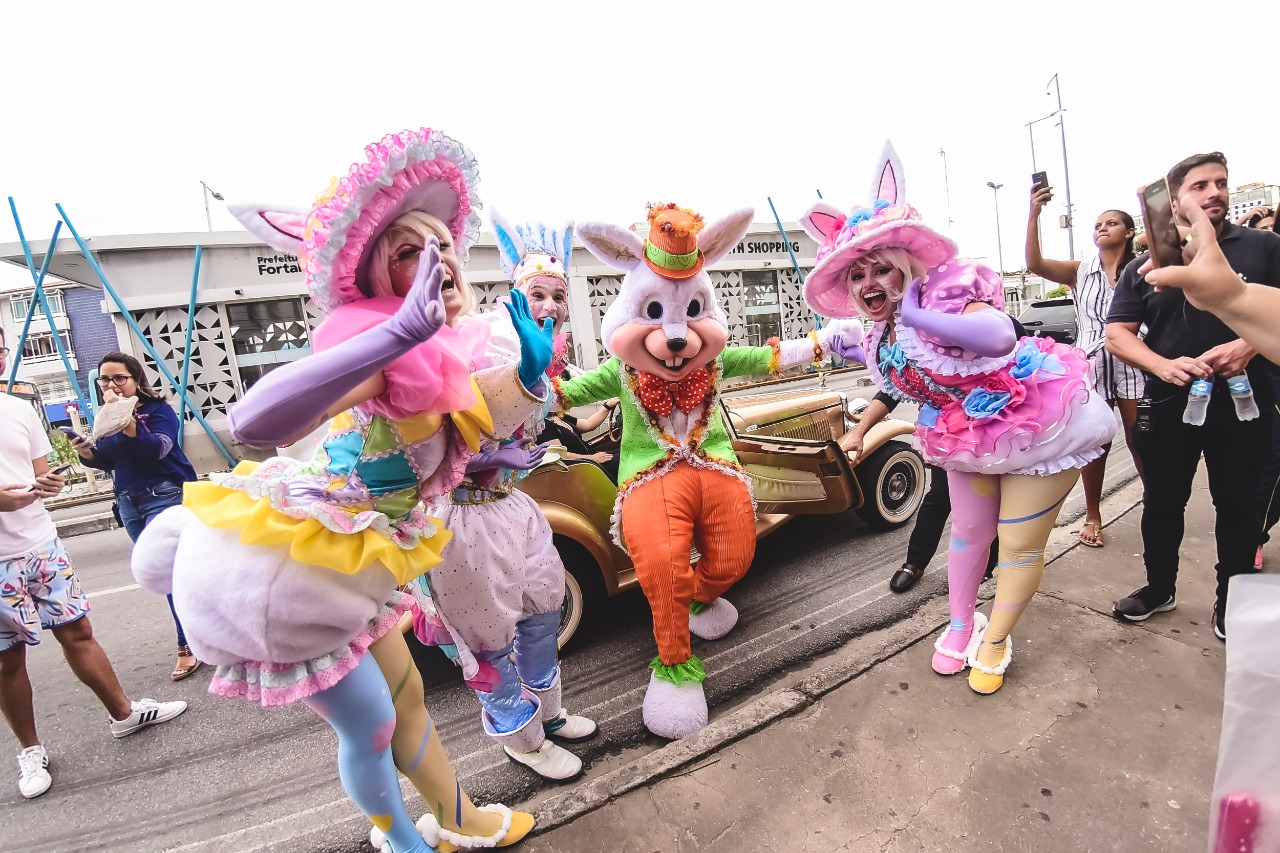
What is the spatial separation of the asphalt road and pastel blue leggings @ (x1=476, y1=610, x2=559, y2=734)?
12.9 inches

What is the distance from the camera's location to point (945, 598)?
3145 mm

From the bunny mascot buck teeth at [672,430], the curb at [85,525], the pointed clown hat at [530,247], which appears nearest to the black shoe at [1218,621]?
the bunny mascot buck teeth at [672,430]

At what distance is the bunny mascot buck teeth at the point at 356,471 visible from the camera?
3.96 feet

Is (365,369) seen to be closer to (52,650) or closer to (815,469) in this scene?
(815,469)

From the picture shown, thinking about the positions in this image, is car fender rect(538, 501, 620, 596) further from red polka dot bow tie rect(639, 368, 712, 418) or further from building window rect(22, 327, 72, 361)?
building window rect(22, 327, 72, 361)

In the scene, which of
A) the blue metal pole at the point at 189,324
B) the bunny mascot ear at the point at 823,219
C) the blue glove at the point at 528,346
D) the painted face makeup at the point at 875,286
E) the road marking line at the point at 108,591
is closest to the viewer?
the blue glove at the point at 528,346

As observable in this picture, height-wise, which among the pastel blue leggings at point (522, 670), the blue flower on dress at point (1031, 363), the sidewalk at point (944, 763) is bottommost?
the sidewalk at point (944, 763)

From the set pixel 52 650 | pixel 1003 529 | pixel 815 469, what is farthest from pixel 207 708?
pixel 1003 529

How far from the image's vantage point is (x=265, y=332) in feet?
32.2

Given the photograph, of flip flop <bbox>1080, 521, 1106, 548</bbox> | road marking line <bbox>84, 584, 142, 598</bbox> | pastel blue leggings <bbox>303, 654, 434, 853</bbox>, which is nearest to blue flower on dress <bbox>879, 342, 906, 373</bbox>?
pastel blue leggings <bbox>303, 654, 434, 853</bbox>

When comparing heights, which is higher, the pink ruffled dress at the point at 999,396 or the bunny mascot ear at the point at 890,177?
the bunny mascot ear at the point at 890,177

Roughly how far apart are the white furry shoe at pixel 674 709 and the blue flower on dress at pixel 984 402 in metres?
1.51

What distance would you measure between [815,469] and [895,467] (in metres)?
1.23

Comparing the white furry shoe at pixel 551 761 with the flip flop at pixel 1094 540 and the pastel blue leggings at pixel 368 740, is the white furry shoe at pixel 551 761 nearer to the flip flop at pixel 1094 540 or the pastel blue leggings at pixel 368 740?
the pastel blue leggings at pixel 368 740
